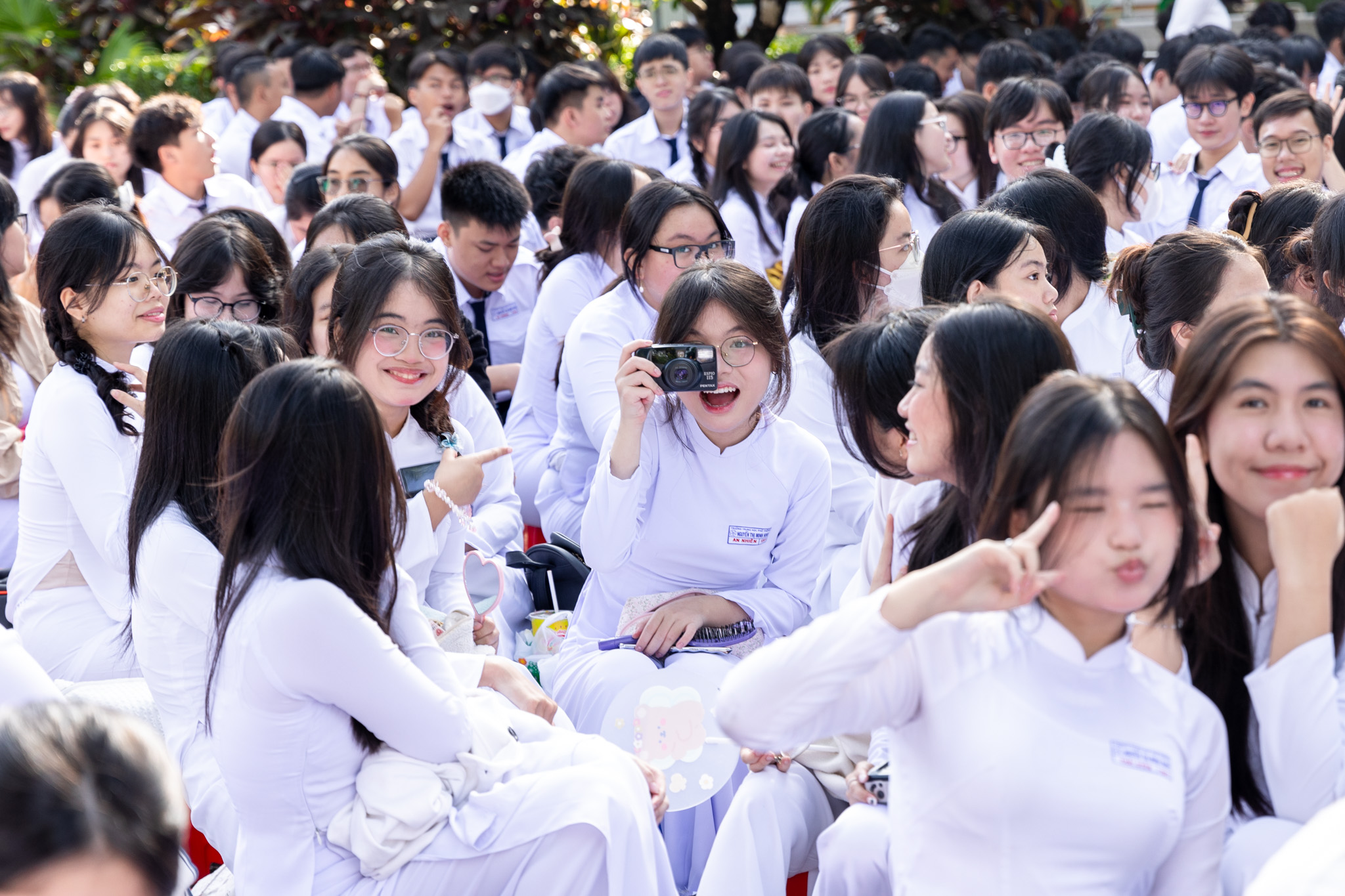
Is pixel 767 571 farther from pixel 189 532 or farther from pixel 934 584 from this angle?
pixel 934 584

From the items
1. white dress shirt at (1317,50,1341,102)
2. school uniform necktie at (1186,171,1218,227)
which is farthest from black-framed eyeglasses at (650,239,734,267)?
white dress shirt at (1317,50,1341,102)

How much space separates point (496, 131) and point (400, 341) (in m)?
5.23

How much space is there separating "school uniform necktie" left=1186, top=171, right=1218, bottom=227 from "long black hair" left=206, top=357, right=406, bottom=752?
164 inches

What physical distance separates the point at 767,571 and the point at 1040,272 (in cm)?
95

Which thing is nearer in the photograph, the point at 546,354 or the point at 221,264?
the point at 221,264

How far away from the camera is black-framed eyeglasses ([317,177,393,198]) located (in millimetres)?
4910

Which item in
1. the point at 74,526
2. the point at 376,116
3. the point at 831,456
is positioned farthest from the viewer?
the point at 376,116

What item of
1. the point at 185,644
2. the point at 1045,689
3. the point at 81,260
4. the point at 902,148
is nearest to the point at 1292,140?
the point at 902,148

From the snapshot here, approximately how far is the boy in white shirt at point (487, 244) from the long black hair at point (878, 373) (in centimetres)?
199

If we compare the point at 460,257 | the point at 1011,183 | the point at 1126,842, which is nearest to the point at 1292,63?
the point at 1011,183

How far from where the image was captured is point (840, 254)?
343 cm

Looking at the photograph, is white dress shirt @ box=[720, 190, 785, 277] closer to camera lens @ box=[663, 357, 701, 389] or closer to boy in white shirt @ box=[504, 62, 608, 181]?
boy in white shirt @ box=[504, 62, 608, 181]

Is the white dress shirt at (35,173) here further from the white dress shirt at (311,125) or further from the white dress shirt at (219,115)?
the white dress shirt at (219,115)

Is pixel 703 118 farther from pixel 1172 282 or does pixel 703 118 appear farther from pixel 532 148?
pixel 1172 282
